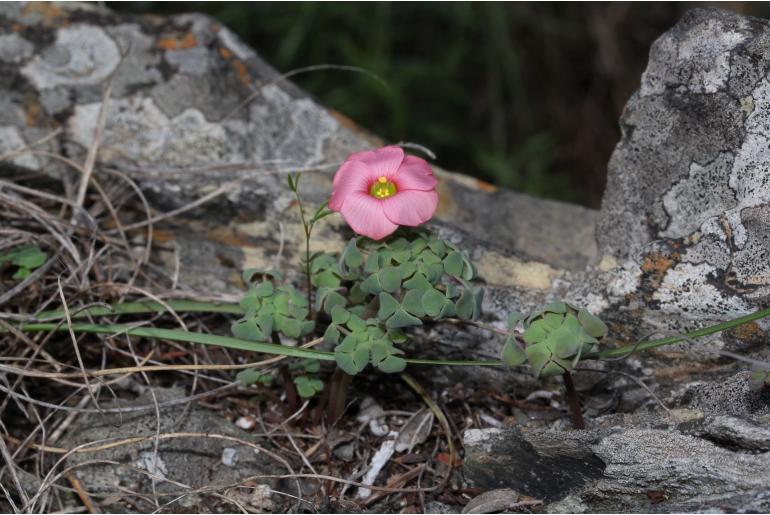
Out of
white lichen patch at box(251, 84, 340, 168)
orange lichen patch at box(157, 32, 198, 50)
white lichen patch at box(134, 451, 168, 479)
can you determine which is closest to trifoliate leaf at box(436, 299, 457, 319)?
white lichen patch at box(134, 451, 168, 479)

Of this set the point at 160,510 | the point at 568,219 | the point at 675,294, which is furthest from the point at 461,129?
the point at 160,510

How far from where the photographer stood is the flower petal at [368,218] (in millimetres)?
1664

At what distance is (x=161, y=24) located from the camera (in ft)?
8.00

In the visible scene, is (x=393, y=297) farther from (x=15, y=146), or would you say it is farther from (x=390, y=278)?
(x=15, y=146)

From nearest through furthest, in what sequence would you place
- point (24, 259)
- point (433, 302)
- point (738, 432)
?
point (738, 432), point (433, 302), point (24, 259)

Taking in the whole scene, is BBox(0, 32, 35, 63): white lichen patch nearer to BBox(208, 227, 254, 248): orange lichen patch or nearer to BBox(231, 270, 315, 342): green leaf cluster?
BBox(208, 227, 254, 248): orange lichen patch

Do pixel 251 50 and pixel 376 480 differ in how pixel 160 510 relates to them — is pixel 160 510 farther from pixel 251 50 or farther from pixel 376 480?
pixel 251 50

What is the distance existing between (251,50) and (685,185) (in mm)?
1228

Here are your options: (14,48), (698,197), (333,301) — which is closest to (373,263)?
(333,301)

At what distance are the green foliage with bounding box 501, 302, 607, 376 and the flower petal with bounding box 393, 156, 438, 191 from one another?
311mm

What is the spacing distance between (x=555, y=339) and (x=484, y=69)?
2.95 m

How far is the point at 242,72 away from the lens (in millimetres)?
2422

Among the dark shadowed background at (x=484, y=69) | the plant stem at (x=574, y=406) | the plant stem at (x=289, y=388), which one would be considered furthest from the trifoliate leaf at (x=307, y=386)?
the dark shadowed background at (x=484, y=69)

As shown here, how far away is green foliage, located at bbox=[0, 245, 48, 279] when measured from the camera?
6.51 feet
